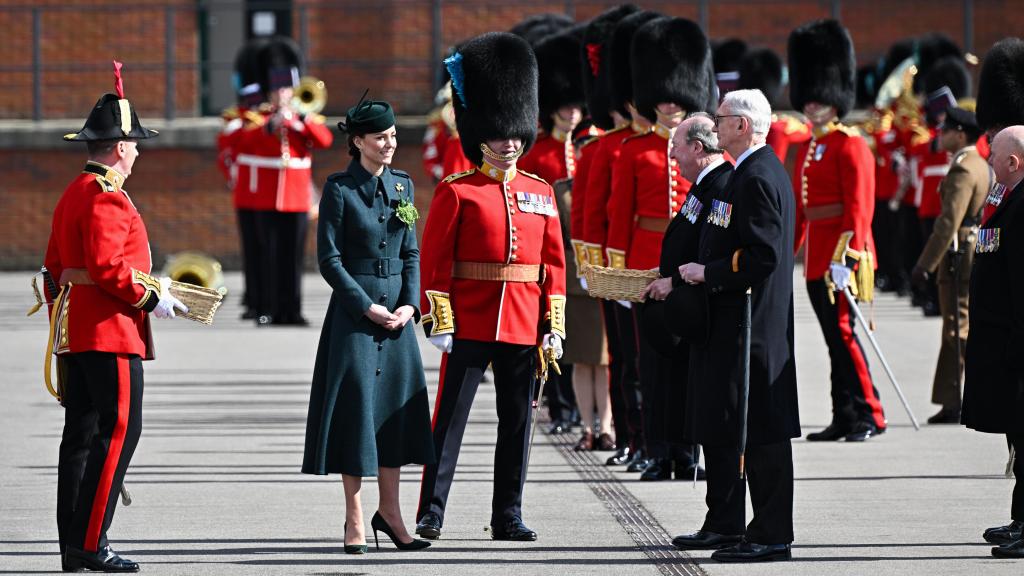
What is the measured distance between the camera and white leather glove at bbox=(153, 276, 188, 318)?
7.02 meters

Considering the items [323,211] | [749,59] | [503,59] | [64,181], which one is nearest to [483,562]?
[323,211]

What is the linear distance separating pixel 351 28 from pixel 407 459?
17600 millimetres

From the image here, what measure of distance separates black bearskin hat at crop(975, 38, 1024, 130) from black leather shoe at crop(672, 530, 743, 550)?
2.58m

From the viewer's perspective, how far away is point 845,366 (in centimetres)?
1034

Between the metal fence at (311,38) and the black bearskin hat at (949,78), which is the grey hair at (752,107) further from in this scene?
the metal fence at (311,38)

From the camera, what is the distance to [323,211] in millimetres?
7367

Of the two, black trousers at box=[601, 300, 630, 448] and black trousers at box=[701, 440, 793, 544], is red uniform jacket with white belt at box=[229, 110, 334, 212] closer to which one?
black trousers at box=[601, 300, 630, 448]

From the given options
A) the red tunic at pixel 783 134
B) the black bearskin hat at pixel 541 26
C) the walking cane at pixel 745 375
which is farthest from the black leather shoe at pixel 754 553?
the red tunic at pixel 783 134

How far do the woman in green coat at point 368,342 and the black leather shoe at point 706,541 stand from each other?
95cm

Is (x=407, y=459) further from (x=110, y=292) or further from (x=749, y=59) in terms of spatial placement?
(x=749, y=59)

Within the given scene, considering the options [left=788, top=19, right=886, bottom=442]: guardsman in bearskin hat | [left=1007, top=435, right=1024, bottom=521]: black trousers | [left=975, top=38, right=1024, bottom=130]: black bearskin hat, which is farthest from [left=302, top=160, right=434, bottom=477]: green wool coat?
[left=788, top=19, right=886, bottom=442]: guardsman in bearskin hat

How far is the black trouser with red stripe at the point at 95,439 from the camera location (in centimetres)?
693

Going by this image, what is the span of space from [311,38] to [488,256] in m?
17.2

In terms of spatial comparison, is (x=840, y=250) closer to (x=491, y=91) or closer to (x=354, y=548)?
(x=491, y=91)
